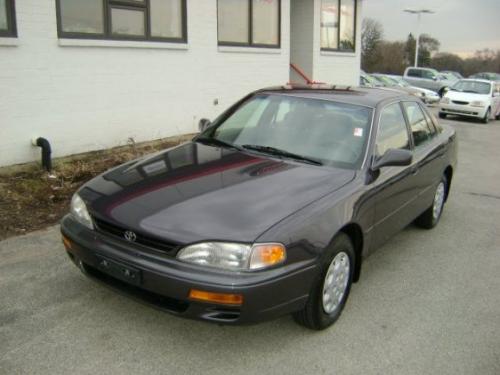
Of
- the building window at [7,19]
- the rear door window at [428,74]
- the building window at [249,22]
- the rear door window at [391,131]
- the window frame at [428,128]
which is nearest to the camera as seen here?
the rear door window at [391,131]

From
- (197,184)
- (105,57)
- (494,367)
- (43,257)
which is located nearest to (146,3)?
(105,57)

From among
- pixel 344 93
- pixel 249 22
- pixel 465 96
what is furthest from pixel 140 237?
pixel 465 96

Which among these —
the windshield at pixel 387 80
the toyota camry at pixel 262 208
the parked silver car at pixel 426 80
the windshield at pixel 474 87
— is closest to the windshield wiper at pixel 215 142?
the toyota camry at pixel 262 208

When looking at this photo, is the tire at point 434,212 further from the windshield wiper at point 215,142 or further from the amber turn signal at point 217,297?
the amber turn signal at point 217,297

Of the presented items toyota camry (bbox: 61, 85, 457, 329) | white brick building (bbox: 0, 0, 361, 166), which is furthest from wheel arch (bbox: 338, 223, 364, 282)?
white brick building (bbox: 0, 0, 361, 166)

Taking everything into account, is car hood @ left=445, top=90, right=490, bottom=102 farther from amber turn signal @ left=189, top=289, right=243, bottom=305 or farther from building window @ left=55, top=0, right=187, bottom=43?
amber turn signal @ left=189, top=289, right=243, bottom=305

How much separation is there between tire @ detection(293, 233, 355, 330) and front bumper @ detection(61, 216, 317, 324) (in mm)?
151

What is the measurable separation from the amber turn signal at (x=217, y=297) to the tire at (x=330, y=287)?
0.59 metres

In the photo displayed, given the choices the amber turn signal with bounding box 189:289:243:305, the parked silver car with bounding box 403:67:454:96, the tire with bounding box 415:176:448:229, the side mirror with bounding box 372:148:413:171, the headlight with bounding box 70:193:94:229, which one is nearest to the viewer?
the amber turn signal with bounding box 189:289:243:305

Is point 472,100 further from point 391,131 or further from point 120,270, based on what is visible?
point 120,270

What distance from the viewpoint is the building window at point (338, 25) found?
47.1 ft

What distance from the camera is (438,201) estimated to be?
592 centimetres

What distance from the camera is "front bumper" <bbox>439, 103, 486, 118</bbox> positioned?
18.5 m

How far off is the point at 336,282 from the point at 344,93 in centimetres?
189
